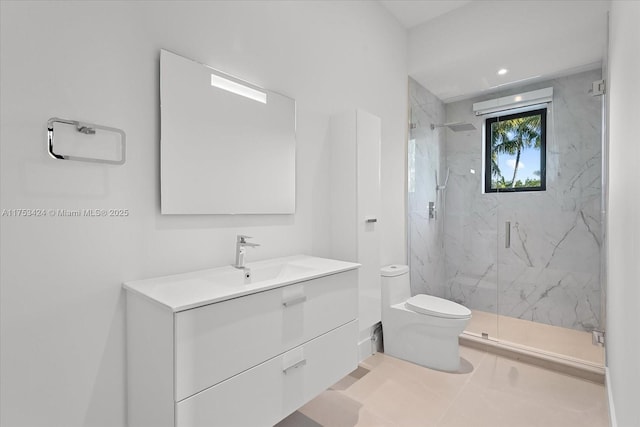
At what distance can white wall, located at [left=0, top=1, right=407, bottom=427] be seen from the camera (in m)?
1.03

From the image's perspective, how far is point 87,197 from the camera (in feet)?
3.84

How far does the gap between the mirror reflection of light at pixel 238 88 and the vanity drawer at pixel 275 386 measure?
1.27 metres

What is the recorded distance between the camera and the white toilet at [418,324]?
2.28 meters

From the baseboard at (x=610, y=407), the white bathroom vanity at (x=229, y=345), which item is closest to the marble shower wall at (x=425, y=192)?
the baseboard at (x=610, y=407)

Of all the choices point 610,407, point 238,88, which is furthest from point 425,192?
point 238,88

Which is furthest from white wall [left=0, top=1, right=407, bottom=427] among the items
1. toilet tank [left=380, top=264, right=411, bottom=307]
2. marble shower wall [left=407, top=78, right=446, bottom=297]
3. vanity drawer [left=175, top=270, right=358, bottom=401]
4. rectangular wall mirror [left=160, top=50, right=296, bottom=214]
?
marble shower wall [left=407, top=78, right=446, bottom=297]

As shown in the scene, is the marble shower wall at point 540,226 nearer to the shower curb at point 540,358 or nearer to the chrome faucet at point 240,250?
the shower curb at point 540,358

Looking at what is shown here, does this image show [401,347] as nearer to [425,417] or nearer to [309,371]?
[425,417]

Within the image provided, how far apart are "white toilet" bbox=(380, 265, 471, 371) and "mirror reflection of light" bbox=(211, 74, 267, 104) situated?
62.0 inches

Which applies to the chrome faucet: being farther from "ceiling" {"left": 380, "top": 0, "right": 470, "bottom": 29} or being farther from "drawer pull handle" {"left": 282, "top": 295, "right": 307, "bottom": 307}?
"ceiling" {"left": 380, "top": 0, "right": 470, "bottom": 29}

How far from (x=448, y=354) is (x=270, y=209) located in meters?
1.66

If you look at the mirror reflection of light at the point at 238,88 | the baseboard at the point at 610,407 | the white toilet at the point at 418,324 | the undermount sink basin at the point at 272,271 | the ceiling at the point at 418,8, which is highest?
the ceiling at the point at 418,8

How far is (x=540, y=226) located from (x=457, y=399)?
71.8 inches

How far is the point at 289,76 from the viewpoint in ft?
6.33
